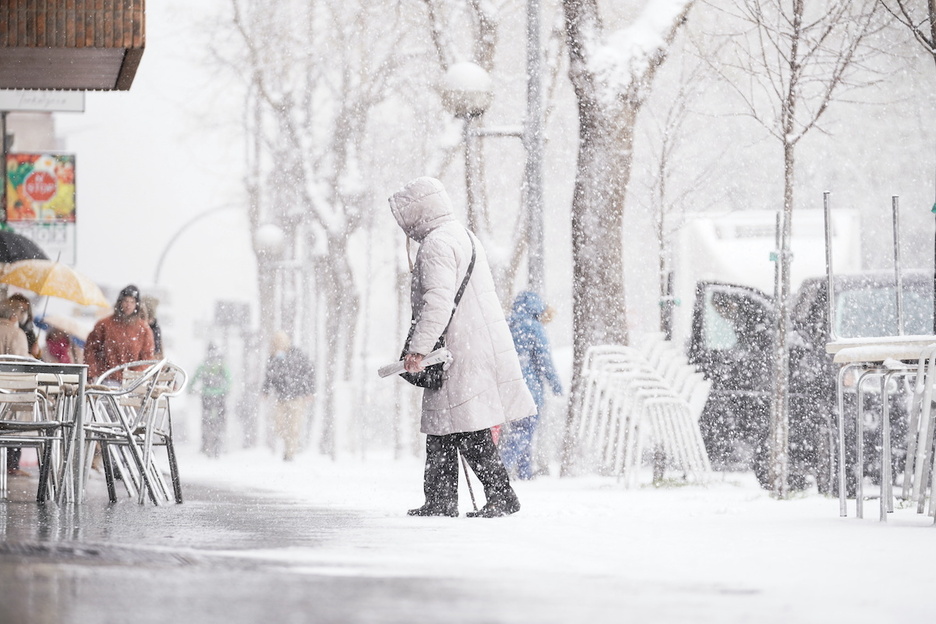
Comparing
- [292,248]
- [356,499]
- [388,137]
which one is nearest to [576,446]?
[356,499]

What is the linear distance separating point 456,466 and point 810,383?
14.9 feet

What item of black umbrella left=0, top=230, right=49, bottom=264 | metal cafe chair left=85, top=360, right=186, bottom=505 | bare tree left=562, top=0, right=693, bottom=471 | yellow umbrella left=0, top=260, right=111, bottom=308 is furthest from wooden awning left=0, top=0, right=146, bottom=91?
black umbrella left=0, top=230, right=49, bottom=264

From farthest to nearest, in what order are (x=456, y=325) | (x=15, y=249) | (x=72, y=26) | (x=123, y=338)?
(x=15, y=249), (x=123, y=338), (x=72, y=26), (x=456, y=325)

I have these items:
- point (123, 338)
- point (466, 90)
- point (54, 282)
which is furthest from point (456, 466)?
point (54, 282)

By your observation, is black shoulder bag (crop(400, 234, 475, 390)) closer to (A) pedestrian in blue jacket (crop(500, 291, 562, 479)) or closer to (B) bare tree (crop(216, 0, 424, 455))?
(A) pedestrian in blue jacket (crop(500, 291, 562, 479))

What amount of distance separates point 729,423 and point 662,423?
1.75 metres

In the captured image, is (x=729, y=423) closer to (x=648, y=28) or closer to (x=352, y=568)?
(x=648, y=28)

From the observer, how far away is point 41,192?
87.0 ft

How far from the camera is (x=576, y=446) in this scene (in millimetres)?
16641

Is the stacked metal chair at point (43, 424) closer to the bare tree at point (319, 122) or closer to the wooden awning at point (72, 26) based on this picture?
the wooden awning at point (72, 26)

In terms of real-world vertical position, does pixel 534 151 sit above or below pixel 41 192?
below

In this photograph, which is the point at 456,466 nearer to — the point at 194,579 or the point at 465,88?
the point at 194,579

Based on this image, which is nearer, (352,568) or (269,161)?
(352,568)

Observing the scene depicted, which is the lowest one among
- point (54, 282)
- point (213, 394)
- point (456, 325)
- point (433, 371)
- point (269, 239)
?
point (213, 394)
